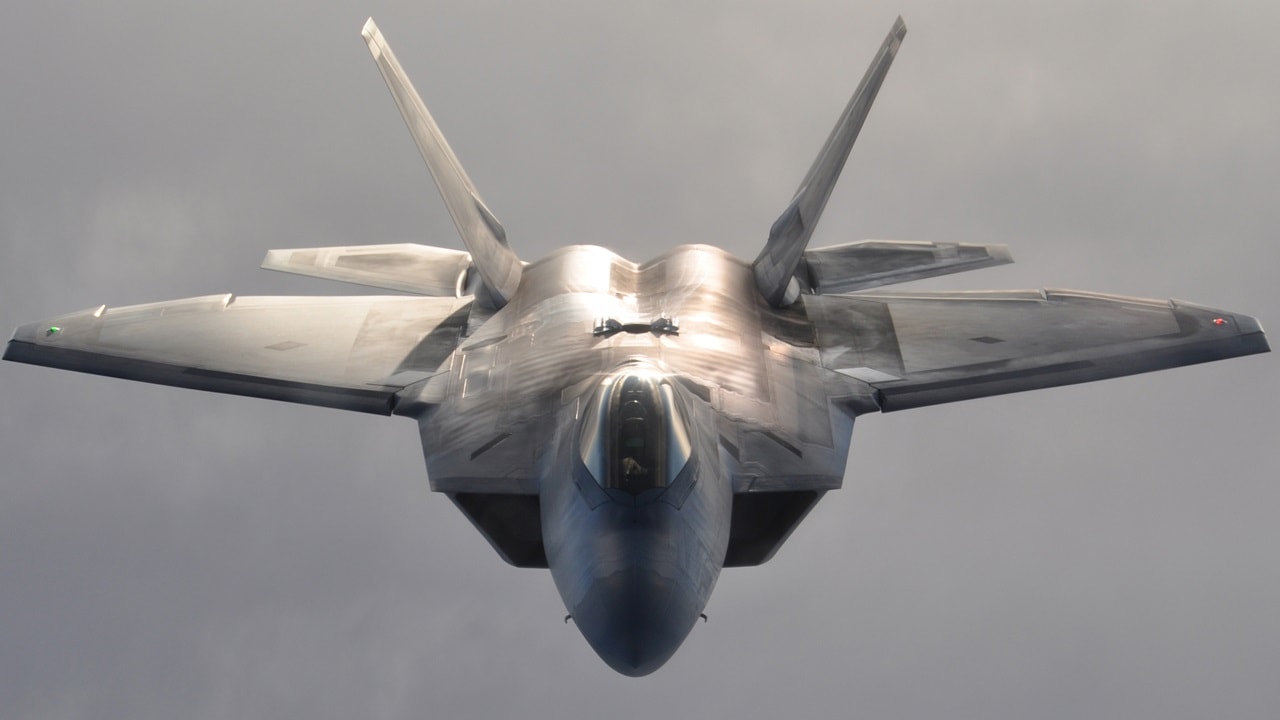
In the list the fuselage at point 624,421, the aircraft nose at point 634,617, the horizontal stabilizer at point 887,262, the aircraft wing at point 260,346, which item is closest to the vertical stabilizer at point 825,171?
the fuselage at point 624,421

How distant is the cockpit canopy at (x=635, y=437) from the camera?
12.8 metres

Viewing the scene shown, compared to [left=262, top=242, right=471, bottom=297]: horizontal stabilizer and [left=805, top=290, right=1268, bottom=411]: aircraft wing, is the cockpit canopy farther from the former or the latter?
[left=262, top=242, right=471, bottom=297]: horizontal stabilizer

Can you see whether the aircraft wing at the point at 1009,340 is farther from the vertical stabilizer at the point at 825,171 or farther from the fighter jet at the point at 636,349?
the vertical stabilizer at the point at 825,171

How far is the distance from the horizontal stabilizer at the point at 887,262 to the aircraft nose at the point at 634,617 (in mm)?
8562

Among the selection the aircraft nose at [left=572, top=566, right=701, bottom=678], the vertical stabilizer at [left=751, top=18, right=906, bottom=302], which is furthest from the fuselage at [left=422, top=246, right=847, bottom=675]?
the vertical stabilizer at [left=751, top=18, right=906, bottom=302]

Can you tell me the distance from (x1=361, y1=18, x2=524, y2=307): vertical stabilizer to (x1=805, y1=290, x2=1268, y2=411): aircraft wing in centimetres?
487

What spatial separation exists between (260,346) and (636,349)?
230 inches

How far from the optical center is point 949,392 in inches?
693

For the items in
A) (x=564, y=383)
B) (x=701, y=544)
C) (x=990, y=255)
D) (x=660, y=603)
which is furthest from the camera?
(x=990, y=255)

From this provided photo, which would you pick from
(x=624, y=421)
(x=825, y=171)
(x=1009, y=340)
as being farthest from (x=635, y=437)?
(x=1009, y=340)

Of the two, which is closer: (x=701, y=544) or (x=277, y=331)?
(x=701, y=544)

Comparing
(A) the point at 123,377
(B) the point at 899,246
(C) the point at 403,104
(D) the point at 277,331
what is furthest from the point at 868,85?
(A) the point at 123,377

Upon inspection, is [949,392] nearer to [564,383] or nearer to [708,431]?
[708,431]

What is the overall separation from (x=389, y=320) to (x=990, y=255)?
9473 millimetres
